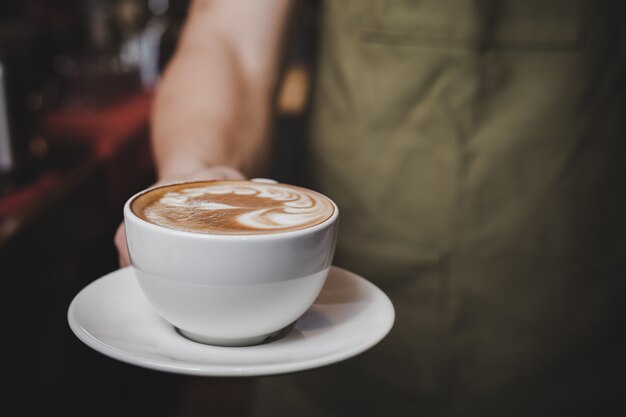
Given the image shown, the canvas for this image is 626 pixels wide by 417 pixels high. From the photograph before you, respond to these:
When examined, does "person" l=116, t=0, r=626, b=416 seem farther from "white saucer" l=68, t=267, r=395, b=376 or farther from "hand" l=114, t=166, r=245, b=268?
"white saucer" l=68, t=267, r=395, b=376

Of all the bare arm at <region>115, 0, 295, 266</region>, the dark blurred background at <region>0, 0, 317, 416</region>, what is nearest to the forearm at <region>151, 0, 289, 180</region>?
the bare arm at <region>115, 0, 295, 266</region>

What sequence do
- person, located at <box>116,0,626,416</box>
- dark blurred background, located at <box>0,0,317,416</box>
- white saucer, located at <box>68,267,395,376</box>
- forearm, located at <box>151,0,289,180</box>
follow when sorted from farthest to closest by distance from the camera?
dark blurred background, located at <box>0,0,317,416</box>
person, located at <box>116,0,626,416</box>
forearm, located at <box>151,0,289,180</box>
white saucer, located at <box>68,267,395,376</box>

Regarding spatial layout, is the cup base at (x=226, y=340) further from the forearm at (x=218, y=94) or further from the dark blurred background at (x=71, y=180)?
the dark blurred background at (x=71, y=180)

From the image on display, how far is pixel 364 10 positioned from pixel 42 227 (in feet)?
2.53

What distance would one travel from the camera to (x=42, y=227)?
1374mm

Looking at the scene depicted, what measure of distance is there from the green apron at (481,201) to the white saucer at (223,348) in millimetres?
515

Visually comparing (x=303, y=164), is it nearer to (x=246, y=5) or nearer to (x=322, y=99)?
(x=322, y=99)

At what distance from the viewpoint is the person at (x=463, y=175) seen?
1.12 m

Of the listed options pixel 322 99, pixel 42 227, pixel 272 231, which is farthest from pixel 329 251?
pixel 42 227

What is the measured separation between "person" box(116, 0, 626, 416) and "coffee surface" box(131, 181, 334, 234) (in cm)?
35

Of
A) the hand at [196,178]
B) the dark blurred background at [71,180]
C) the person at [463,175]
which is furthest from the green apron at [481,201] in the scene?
the hand at [196,178]

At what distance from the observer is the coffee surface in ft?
1.97

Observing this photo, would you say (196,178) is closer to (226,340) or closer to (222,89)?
(226,340)

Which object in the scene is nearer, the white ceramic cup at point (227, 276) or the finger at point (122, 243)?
the white ceramic cup at point (227, 276)
